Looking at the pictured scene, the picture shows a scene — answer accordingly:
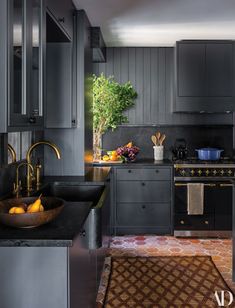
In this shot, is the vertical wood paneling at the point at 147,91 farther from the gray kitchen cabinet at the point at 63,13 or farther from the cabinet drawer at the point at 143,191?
the gray kitchen cabinet at the point at 63,13

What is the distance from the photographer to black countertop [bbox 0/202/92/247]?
1.64m

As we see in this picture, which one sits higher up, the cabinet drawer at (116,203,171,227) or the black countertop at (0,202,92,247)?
the black countertop at (0,202,92,247)

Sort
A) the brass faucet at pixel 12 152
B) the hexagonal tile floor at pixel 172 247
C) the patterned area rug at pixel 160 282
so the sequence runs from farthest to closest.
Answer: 1. the hexagonal tile floor at pixel 172 247
2. the patterned area rug at pixel 160 282
3. the brass faucet at pixel 12 152

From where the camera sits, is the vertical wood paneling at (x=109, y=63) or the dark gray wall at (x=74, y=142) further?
the vertical wood paneling at (x=109, y=63)

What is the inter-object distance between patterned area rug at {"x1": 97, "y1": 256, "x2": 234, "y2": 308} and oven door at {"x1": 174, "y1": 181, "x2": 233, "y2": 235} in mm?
749

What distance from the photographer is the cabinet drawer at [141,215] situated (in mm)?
4812

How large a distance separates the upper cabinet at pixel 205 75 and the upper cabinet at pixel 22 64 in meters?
3.00

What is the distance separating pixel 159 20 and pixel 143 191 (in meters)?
1.98

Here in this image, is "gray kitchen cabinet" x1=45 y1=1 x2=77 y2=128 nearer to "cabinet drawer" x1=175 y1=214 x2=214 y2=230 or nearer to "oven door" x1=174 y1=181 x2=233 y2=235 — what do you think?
"oven door" x1=174 y1=181 x2=233 y2=235

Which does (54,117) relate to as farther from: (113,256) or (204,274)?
(204,274)

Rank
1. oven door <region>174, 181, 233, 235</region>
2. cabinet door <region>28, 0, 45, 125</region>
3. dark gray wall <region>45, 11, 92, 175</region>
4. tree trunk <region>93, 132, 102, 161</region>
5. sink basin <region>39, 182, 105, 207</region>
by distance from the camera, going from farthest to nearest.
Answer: tree trunk <region>93, 132, 102, 161</region> < oven door <region>174, 181, 233, 235</region> < dark gray wall <region>45, 11, 92, 175</region> < sink basin <region>39, 182, 105, 207</region> < cabinet door <region>28, 0, 45, 125</region>

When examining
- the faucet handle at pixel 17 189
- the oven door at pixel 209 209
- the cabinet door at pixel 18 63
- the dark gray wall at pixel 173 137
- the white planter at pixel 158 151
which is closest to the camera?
the cabinet door at pixel 18 63

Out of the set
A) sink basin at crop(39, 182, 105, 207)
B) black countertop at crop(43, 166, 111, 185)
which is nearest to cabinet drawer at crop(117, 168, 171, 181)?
black countertop at crop(43, 166, 111, 185)

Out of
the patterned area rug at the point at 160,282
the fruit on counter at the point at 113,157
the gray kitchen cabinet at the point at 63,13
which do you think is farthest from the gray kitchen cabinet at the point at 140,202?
the gray kitchen cabinet at the point at 63,13
